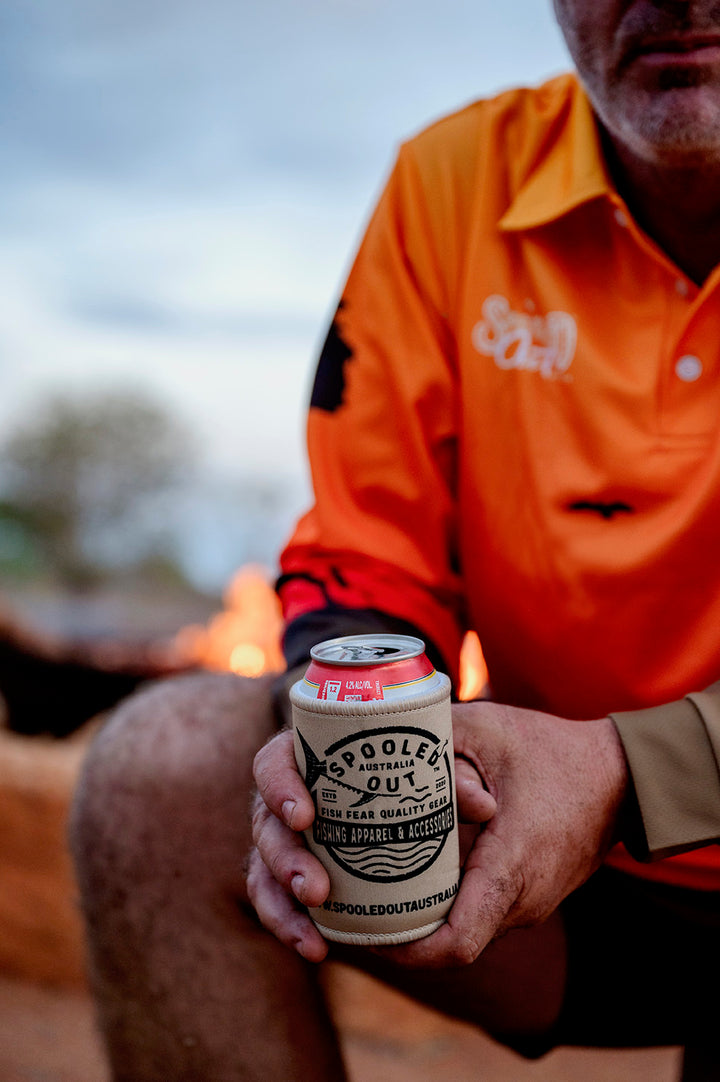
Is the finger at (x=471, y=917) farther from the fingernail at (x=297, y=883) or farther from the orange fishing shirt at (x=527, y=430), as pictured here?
the orange fishing shirt at (x=527, y=430)

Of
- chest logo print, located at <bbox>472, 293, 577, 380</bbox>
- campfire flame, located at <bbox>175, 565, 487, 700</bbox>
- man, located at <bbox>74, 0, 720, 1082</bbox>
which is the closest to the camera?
man, located at <bbox>74, 0, 720, 1082</bbox>

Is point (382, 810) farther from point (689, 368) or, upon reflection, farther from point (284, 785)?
point (689, 368)

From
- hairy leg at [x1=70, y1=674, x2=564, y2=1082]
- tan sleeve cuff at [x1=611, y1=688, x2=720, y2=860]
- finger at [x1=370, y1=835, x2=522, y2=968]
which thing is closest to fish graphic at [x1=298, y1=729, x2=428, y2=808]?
finger at [x1=370, y1=835, x2=522, y2=968]

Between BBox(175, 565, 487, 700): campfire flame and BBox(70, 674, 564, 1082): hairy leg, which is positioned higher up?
BBox(70, 674, 564, 1082): hairy leg

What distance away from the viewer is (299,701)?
101cm

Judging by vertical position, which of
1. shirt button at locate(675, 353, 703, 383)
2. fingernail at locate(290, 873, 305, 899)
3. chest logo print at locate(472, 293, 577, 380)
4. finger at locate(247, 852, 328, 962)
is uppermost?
chest logo print at locate(472, 293, 577, 380)

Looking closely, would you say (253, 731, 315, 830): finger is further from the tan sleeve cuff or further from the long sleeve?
the long sleeve

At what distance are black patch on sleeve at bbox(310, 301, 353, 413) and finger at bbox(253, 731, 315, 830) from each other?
2.57ft

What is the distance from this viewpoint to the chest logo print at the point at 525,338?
5.23 feet

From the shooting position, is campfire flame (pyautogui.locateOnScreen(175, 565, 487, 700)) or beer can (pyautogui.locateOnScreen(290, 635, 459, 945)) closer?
A: beer can (pyautogui.locateOnScreen(290, 635, 459, 945))

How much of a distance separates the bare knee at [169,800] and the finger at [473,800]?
0.44m

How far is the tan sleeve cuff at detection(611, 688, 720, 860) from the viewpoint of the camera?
3.77ft

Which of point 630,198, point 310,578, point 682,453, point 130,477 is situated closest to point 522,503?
point 682,453

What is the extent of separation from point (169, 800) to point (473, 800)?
553 mm
